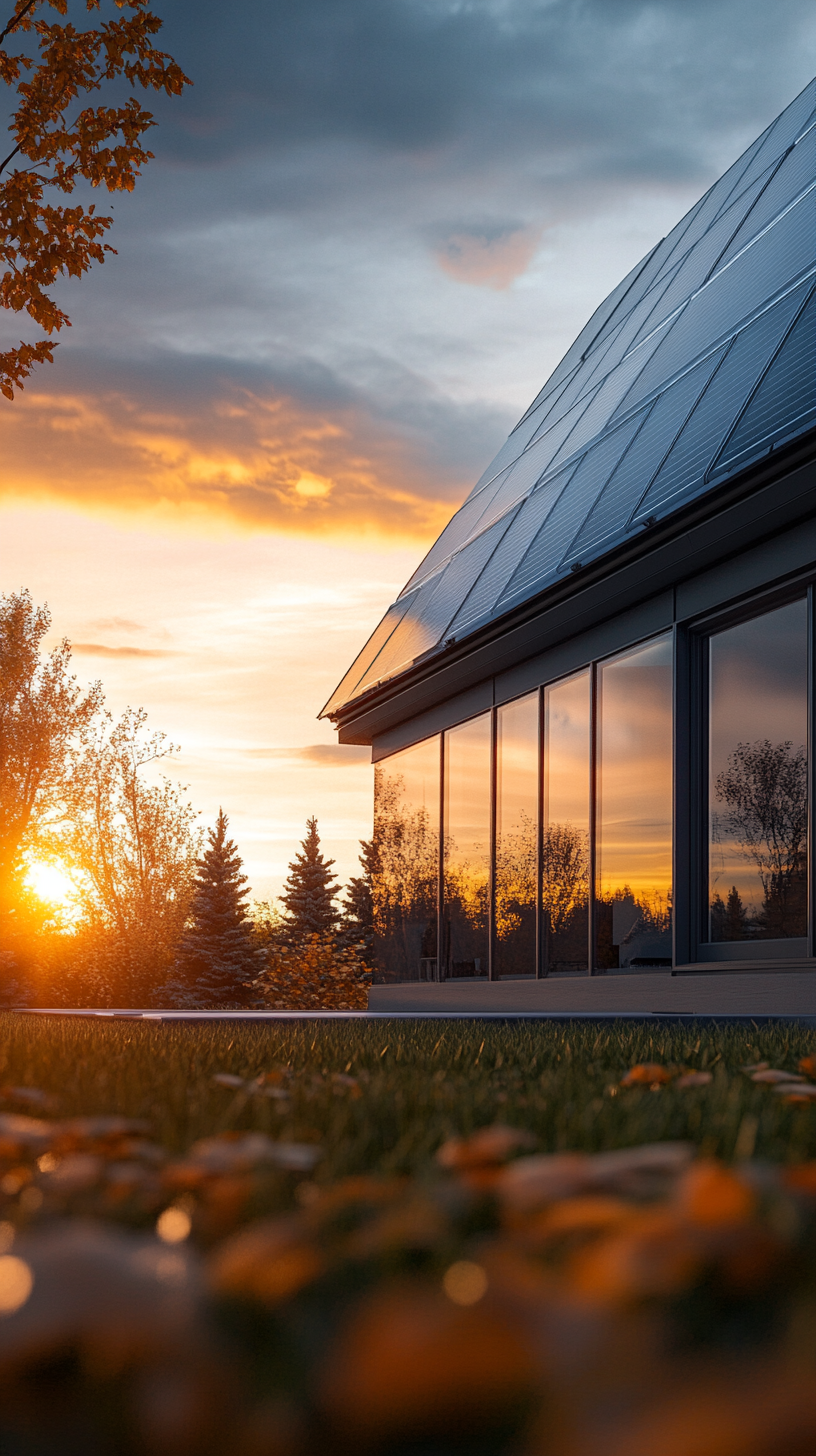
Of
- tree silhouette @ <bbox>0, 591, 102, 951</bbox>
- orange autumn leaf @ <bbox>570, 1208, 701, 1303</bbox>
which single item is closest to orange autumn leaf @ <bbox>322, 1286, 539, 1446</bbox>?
orange autumn leaf @ <bbox>570, 1208, 701, 1303</bbox>

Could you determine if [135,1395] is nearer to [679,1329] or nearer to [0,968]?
[679,1329]

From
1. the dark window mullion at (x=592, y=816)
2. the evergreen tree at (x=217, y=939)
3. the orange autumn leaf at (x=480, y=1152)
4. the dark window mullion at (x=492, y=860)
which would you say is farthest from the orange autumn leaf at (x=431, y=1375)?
the evergreen tree at (x=217, y=939)

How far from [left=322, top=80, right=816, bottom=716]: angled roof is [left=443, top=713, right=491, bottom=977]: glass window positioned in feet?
4.36

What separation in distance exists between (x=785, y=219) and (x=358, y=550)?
31.6ft

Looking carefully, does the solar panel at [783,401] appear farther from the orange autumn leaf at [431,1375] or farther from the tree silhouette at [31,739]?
the tree silhouette at [31,739]

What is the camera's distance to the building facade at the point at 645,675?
8.52 m

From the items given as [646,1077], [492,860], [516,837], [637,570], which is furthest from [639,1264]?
[492,860]

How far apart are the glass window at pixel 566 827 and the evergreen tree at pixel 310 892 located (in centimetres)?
2537

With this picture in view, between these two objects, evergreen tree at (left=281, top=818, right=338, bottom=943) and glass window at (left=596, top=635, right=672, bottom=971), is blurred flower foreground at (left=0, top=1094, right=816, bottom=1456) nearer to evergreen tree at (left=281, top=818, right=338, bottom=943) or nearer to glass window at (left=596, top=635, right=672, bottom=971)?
glass window at (left=596, top=635, right=672, bottom=971)

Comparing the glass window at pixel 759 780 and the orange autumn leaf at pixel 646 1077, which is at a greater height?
the glass window at pixel 759 780

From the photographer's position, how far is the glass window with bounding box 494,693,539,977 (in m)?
12.5

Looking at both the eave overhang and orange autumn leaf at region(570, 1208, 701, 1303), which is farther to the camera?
the eave overhang

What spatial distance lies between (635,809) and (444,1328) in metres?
9.88

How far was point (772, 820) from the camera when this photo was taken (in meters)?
8.70
